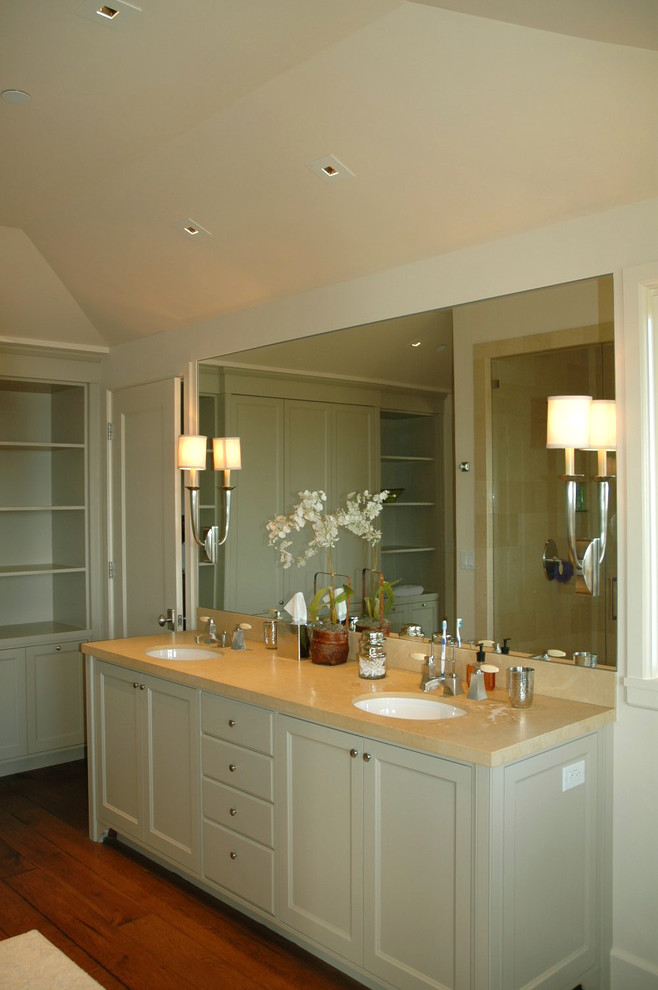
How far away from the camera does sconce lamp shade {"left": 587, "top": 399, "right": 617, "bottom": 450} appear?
8.14ft

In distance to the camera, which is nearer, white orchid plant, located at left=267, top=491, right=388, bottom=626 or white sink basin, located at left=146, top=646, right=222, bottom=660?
white orchid plant, located at left=267, top=491, right=388, bottom=626

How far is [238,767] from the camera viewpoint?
296 centimetres

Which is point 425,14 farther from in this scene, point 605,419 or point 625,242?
point 605,419

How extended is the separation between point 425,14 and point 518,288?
35.1 inches

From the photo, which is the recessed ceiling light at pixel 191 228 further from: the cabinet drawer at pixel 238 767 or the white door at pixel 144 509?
the cabinet drawer at pixel 238 767

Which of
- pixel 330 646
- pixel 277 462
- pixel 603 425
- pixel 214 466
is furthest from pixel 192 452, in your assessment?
pixel 603 425

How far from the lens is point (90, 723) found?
150 inches

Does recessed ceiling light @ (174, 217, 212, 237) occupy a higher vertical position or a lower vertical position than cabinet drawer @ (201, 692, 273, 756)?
higher

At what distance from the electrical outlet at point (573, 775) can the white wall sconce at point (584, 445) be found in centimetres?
50

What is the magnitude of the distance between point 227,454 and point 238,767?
59.4 inches

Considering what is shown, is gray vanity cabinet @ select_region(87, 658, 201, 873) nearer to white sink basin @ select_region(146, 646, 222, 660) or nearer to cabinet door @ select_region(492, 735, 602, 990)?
white sink basin @ select_region(146, 646, 222, 660)

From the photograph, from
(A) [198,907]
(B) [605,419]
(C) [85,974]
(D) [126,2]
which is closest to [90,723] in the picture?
(A) [198,907]

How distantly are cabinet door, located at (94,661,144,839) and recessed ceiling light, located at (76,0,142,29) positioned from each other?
240 cm

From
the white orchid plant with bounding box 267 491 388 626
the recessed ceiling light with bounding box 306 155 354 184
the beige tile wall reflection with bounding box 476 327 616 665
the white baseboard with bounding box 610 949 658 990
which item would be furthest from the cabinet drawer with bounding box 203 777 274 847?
the recessed ceiling light with bounding box 306 155 354 184
